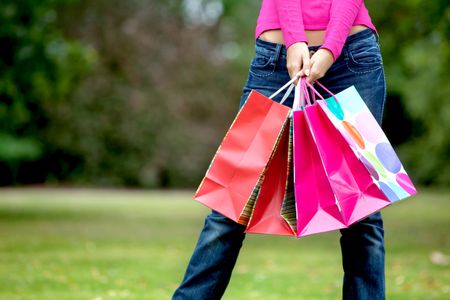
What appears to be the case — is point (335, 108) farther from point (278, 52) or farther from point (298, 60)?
point (278, 52)

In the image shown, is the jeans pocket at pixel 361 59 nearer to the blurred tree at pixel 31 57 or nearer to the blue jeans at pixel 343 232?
the blue jeans at pixel 343 232

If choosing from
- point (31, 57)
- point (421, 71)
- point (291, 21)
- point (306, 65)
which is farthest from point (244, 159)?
point (421, 71)

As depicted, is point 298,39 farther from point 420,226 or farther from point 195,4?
point 195,4

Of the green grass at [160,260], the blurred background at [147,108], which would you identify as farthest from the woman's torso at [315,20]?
the blurred background at [147,108]

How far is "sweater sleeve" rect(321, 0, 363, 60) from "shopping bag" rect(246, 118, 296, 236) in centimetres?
37

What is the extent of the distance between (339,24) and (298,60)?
22cm

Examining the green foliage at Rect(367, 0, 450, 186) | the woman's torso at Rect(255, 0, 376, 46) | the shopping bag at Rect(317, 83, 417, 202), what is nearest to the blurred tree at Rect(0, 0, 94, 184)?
the green foliage at Rect(367, 0, 450, 186)

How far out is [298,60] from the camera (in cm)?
334

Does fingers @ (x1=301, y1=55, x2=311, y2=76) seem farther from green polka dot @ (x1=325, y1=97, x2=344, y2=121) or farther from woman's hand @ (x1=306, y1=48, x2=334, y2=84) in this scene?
green polka dot @ (x1=325, y1=97, x2=344, y2=121)

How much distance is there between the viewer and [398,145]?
125ft

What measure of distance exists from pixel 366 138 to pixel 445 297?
268 centimetres

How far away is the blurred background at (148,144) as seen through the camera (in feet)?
23.4

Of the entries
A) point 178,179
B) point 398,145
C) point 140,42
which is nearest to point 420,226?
point 140,42

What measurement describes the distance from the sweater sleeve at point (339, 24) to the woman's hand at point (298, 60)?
3.3 inches
